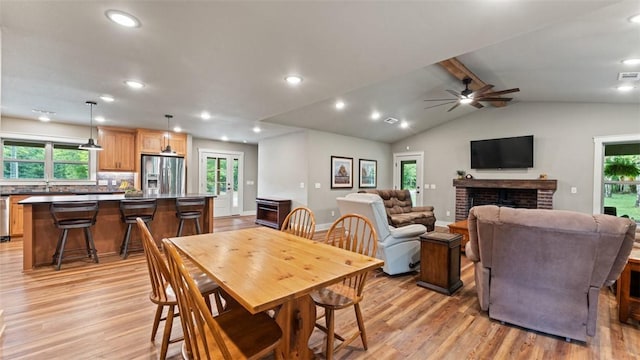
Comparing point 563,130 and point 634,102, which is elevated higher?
point 634,102

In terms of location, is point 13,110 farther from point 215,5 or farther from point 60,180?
point 215,5

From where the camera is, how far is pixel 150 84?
331 cm

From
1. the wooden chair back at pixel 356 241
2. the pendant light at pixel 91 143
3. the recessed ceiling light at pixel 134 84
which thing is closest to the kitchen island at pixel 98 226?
the pendant light at pixel 91 143

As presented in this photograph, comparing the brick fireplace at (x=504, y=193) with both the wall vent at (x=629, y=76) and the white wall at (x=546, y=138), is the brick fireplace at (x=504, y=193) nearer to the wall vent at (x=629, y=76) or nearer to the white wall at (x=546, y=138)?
the white wall at (x=546, y=138)

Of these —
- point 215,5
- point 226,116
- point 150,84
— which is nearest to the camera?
point 215,5

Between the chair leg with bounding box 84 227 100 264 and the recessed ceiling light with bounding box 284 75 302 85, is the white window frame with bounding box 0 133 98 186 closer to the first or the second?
the chair leg with bounding box 84 227 100 264

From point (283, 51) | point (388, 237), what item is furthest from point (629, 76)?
point (283, 51)

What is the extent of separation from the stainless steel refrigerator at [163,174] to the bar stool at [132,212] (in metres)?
2.10

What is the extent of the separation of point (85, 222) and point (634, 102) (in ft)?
29.2

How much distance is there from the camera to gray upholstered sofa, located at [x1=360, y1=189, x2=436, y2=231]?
5176 mm

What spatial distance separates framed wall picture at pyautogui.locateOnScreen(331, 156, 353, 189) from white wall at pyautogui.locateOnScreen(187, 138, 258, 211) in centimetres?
321

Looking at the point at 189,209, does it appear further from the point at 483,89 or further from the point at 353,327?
the point at 483,89

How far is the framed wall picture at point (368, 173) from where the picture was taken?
7523mm

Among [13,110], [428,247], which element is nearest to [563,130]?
[428,247]
